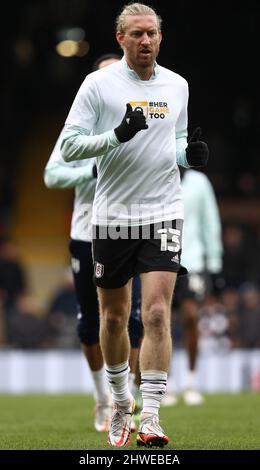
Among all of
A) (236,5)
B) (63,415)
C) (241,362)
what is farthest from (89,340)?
(236,5)

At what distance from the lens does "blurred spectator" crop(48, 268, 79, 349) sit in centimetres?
1911

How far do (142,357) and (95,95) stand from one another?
157cm

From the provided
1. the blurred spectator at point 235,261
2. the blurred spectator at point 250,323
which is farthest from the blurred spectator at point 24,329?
the blurred spectator at point 235,261

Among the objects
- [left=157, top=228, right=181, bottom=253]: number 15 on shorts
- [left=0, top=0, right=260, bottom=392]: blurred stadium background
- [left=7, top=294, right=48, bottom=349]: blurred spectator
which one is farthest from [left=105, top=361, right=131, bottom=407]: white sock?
[left=7, top=294, right=48, bottom=349]: blurred spectator

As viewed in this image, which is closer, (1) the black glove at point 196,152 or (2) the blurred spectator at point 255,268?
(1) the black glove at point 196,152

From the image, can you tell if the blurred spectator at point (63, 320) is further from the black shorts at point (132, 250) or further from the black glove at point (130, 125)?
the black glove at point (130, 125)

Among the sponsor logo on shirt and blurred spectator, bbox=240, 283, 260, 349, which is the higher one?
the sponsor logo on shirt

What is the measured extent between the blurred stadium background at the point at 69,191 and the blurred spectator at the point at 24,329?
16 millimetres

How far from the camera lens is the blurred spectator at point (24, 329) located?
18812mm

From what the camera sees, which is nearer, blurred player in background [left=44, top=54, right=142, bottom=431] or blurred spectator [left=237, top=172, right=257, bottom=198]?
blurred player in background [left=44, top=54, right=142, bottom=431]

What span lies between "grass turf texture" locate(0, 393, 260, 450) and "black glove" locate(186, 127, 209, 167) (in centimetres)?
170

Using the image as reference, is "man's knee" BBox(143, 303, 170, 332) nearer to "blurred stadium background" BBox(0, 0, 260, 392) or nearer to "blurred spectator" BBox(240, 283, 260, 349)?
"blurred stadium background" BBox(0, 0, 260, 392)

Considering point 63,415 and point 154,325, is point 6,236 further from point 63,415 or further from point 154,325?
point 154,325

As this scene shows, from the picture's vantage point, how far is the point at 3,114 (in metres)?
25.4
